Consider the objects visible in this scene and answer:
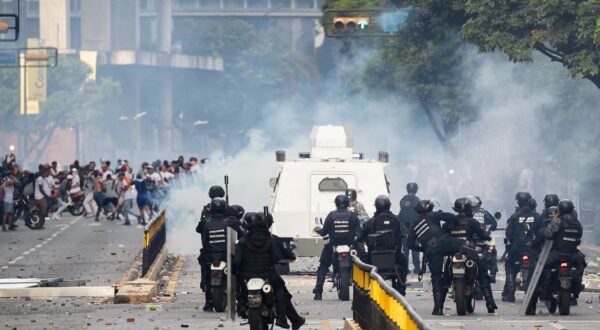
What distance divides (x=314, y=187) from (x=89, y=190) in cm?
2255

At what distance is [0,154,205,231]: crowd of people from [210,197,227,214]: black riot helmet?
23.1 m

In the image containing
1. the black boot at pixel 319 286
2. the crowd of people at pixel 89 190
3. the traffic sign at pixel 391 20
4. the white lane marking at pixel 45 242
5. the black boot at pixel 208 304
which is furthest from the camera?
the crowd of people at pixel 89 190

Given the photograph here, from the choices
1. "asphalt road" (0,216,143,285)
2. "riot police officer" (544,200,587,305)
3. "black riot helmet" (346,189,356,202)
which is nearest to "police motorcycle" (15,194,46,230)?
"asphalt road" (0,216,143,285)

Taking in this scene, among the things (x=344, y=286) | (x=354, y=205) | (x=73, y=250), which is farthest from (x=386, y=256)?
(x=73, y=250)

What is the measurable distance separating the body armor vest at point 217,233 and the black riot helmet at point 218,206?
0.41 feet

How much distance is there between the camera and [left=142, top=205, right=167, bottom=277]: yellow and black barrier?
2953 cm

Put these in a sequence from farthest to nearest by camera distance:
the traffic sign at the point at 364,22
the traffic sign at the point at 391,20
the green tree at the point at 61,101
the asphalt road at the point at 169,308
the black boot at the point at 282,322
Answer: the green tree at the point at 61,101 → the traffic sign at the point at 391,20 → the traffic sign at the point at 364,22 → the asphalt road at the point at 169,308 → the black boot at the point at 282,322

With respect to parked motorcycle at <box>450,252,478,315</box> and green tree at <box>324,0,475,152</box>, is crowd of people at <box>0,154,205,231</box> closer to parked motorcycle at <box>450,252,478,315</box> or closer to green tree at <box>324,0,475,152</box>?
green tree at <box>324,0,475,152</box>

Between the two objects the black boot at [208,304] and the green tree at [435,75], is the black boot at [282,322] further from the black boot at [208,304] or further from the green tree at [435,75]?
the green tree at [435,75]

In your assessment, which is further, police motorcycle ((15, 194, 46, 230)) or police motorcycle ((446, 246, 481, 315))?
police motorcycle ((15, 194, 46, 230))

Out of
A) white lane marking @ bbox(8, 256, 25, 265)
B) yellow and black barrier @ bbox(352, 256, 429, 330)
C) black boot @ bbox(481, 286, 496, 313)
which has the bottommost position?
Result: white lane marking @ bbox(8, 256, 25, 265)

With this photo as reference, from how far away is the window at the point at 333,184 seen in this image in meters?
32.8

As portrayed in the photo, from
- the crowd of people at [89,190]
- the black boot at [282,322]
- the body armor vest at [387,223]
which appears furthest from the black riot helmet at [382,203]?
the crowd of people at [89,190]

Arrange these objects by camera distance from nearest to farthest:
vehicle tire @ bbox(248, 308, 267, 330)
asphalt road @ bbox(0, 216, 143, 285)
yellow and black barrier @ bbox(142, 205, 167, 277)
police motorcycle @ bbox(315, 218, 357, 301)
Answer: vehicle tire @ bbox(248, 308, 267, 330) < police motorcycle @ bbox(315, 218, 357, 301) < yellow and black barrier @ bbox(142, 205, 167, 277) < asphalt road @ bbox(0, 216, 143, 285)
